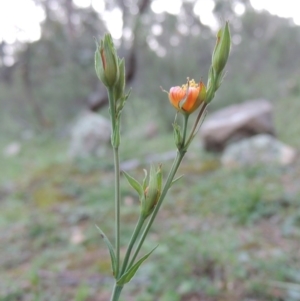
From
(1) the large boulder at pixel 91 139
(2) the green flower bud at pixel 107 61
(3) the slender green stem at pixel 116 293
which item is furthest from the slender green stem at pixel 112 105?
(1) the large boulder at pixel 91 139

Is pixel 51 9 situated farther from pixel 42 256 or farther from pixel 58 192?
pixel 42 256

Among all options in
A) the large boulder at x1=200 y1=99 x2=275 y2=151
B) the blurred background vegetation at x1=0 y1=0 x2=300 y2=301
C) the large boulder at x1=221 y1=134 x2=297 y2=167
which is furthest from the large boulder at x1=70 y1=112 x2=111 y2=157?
the large boulder at x1=221 y1=134 x2=297 y2=167

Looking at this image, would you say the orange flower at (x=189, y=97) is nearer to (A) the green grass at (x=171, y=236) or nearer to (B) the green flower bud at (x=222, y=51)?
(B) the green flower bud at (x=222, y=51)

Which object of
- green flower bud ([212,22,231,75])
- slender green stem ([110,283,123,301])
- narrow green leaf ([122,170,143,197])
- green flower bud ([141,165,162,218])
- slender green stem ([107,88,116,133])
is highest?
green flower bud ([212,22,231,75])

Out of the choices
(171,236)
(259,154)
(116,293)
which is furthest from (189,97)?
(259,154)

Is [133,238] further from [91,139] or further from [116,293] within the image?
[91,139]

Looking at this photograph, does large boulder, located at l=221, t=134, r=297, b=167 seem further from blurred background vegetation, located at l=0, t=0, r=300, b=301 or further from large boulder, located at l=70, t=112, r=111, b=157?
large boulder, located at l=70, t=112, r=111, b=157

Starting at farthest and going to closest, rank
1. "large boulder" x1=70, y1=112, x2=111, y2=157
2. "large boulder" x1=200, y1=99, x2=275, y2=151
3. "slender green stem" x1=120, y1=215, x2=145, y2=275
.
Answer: "large boulder" x1=70, y1=112, x2=111, y2=157 < "large boulder" x1=200, y1=99, x2=275, y2=151 < "slender green stem" x1=120, y1=215, x2=145, y2=275
